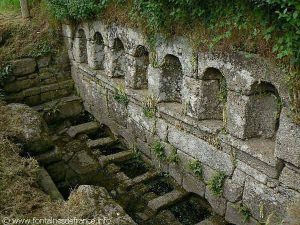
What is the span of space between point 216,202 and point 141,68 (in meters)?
2.40

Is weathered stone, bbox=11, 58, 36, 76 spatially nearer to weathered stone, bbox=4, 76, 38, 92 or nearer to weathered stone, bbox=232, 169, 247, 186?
weathered stone, bbox=4, 76, 38, 92

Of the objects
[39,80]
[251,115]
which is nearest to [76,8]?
[39,80]

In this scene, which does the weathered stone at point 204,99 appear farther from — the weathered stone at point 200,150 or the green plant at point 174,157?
the green plant at point 174,157

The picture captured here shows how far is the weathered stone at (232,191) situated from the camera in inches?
179

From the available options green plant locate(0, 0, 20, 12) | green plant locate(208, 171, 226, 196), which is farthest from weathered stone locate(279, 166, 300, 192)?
green plant locate(0, 0, 20, 12)

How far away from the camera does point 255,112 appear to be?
4246 mm

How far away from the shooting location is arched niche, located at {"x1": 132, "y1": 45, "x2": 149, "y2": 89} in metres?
5.82

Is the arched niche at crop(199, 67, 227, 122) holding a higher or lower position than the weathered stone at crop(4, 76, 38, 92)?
higher

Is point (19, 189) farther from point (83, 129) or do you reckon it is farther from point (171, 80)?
point (83, 129)

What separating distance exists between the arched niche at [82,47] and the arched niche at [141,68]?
78.9 inches

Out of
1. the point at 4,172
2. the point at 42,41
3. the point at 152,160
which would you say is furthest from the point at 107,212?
the point at 42,41

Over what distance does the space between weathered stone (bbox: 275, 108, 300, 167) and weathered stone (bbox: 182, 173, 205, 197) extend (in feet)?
4.98

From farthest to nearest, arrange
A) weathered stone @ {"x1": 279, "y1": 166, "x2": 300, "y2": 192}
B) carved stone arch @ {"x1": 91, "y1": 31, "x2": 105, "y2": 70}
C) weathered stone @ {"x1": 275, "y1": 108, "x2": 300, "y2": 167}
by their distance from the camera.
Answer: carved stone arch @ {"x1": 91, "y1": 31, "x2": 105, "y2": 70} < weathered stone @ {"x1": 279, "y1": 166, "x2": 300, "y2": 192} < weathered stone @ {"x1": 275, "y1": 108, "x2": 300, "y2": 167}

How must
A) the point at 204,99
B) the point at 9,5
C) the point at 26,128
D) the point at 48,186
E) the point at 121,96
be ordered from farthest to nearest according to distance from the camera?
the point at 9,5 → the point at 121,96 → the point at 26,128 → the point at 204,99 → the point at 48,186
